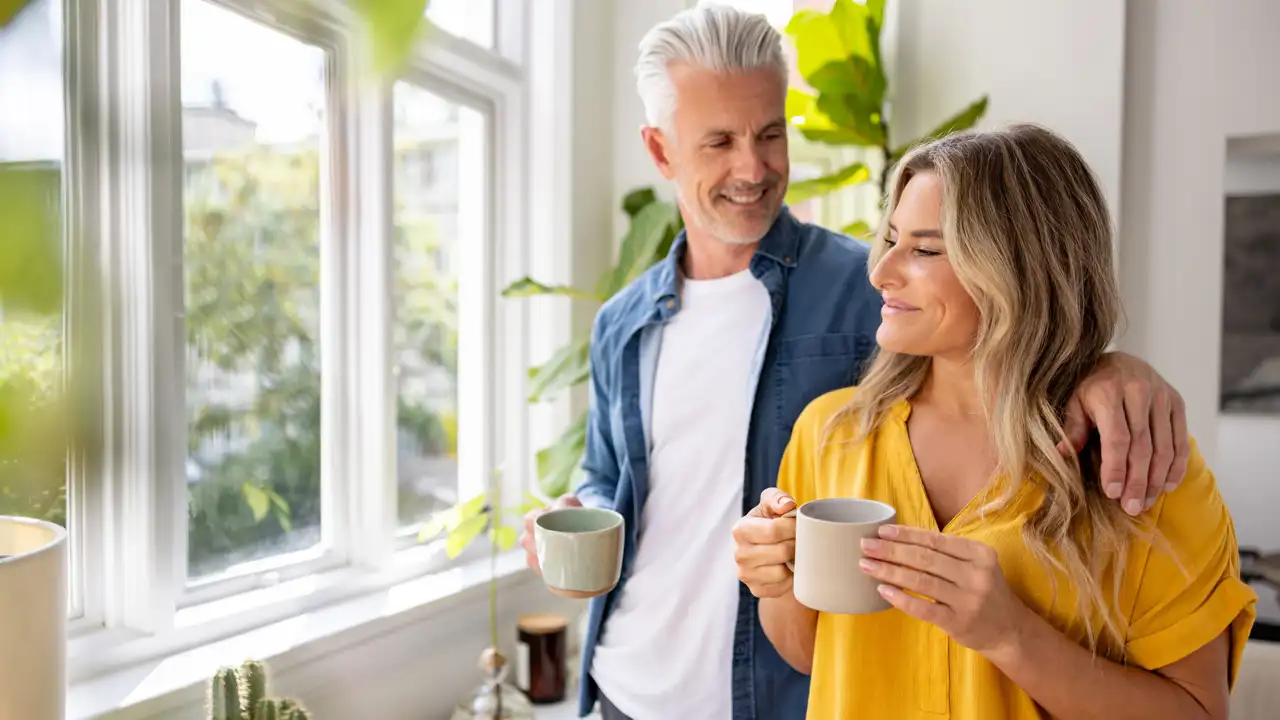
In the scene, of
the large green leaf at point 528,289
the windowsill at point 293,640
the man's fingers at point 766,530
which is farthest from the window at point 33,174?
the large green leaf at point 528,289

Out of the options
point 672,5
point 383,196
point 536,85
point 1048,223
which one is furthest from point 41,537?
point 672,5

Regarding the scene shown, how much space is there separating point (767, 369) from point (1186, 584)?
0.64m

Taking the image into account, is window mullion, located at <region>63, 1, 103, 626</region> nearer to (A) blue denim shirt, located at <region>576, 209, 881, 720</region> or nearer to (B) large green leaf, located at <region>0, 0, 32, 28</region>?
(B) large green leaf, located at <region>0, 0, 32, 28</region>

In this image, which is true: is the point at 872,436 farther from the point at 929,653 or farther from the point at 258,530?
the point at 258,530

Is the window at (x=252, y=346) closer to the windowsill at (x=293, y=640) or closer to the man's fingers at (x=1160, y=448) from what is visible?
the windowsill at (x=293, y=640)

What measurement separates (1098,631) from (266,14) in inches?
43.0

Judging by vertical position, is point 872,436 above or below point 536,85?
below

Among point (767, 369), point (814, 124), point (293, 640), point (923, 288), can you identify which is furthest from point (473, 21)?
point (923, 288)

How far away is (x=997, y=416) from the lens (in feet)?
3.77

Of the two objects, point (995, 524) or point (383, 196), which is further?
point (383, 196)

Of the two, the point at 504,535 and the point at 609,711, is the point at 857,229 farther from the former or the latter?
the point at 609,711

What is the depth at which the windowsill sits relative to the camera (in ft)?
4.77

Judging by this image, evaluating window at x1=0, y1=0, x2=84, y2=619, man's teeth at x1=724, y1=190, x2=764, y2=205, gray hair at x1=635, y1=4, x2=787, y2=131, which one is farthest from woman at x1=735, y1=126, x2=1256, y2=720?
window at x1=0, y1=0, x2=84, y2=619

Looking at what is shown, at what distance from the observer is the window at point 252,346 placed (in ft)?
4.76
